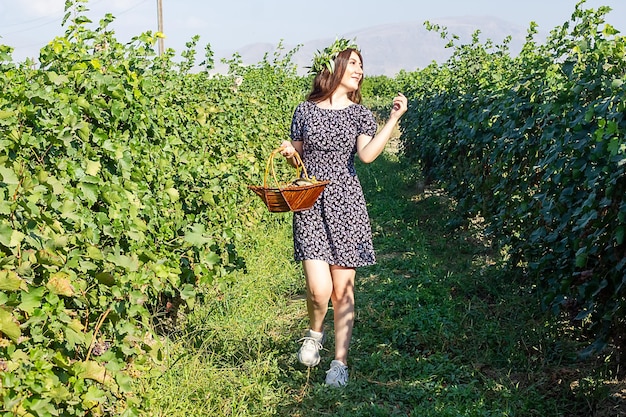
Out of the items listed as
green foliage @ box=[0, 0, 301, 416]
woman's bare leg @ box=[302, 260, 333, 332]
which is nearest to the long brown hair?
green foliage @ box=[0, 0, 301, 416]

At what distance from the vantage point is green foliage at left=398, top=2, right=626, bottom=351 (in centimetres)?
370

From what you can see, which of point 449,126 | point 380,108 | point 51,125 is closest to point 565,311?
point 51,125

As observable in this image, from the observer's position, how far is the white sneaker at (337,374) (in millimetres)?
4270

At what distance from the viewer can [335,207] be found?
4.35 m

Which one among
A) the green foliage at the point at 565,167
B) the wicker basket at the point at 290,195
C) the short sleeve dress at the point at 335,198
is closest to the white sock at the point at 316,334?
the short sleeve dress at the point at 335,198

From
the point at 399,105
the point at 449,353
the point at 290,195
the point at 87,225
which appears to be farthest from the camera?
the point at 449,353

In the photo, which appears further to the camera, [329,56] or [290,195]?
[329,56]

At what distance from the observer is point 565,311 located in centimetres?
489

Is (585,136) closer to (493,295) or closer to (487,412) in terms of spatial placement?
(487,412)

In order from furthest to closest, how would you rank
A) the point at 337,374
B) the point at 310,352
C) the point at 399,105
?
the point at 310,352 < the point at 337,374 < the point at 399,105

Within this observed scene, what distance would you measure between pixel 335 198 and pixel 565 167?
127 cm

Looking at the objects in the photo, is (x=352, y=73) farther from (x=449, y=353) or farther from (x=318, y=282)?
(x=449, y=353)

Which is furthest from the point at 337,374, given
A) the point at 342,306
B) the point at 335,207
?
the point at 335,207

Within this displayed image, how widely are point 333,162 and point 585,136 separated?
1354mm
